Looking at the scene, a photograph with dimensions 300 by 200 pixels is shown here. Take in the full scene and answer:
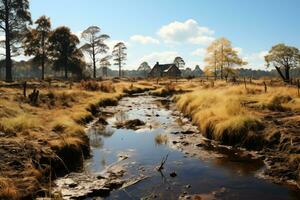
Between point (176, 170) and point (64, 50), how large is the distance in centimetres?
5867

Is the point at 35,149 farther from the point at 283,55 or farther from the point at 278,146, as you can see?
the point at 283,55

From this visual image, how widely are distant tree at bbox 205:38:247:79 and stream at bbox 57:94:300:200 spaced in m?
58.0

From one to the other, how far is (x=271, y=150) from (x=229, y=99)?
9617mm

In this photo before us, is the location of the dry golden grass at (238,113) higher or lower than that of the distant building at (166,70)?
lower

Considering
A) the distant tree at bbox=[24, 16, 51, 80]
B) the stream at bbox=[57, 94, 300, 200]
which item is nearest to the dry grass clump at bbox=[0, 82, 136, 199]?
the stream at bbox=[57, 94, 300, 200]

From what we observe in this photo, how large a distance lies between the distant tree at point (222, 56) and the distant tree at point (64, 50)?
2929cm

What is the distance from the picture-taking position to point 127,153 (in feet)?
59.1

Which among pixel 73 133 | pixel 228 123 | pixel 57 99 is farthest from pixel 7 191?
pixel 57 99

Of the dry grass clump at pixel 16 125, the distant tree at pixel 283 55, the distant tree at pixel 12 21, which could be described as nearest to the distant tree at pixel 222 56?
the distant tree at pixel 283 55

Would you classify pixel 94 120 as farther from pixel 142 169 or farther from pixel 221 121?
pixel 142 169

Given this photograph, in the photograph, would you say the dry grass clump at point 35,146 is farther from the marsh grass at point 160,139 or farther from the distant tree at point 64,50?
the distant tree at point 64,50

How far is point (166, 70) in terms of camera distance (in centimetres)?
11394

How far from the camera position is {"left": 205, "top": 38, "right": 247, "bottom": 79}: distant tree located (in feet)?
261

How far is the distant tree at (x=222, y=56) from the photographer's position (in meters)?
79.5
